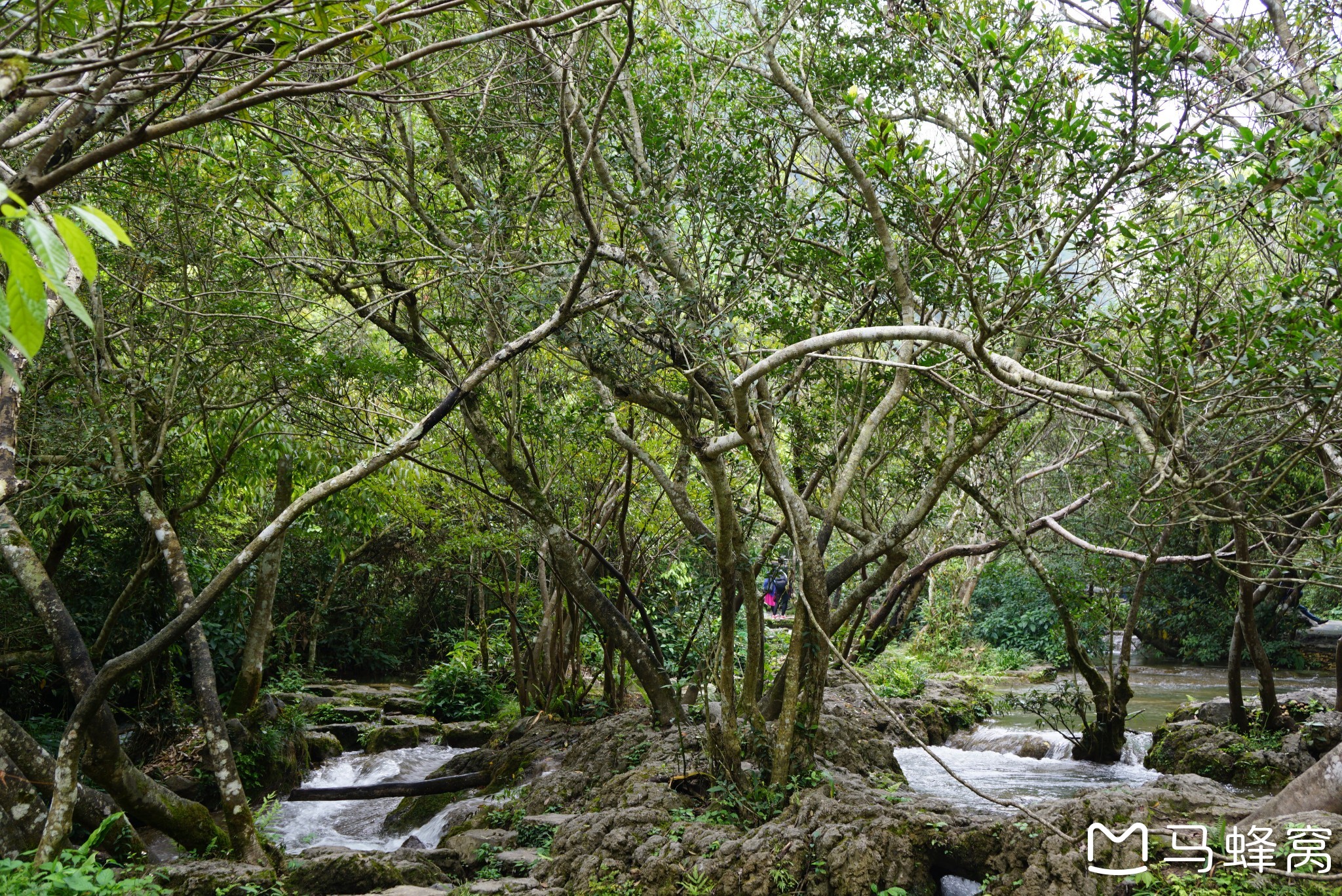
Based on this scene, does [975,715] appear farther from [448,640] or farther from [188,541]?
[188,541]

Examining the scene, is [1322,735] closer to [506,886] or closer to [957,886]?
[957,886]

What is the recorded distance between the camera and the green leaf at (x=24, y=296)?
1.25 metres

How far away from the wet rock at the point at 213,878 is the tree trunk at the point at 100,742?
64 centimetres

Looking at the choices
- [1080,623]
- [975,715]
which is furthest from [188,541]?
[975,715]

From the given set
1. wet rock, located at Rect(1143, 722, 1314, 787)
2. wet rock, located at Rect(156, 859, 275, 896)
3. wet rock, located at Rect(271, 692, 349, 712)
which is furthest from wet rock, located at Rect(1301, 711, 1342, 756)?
wet rock, located at Rect(271, 692, 349, 712)

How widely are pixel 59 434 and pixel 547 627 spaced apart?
579 centimetres

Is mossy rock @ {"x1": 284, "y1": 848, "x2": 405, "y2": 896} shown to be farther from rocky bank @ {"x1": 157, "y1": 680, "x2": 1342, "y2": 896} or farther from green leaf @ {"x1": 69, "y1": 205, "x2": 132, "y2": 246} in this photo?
green leaf @ {"x1": 69, "y1": 205, "x2": 132, "y2": 246}

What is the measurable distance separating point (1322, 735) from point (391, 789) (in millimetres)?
9863

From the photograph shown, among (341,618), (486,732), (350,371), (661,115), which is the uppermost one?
(661,115)

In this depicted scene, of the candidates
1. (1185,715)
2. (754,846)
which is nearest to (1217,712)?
(1185,715)

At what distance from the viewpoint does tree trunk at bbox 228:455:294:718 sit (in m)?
10.1

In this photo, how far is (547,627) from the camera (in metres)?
11.3

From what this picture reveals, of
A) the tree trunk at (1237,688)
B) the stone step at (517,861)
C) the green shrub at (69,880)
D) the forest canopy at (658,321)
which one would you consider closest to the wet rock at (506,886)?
the stone step at (517,861)

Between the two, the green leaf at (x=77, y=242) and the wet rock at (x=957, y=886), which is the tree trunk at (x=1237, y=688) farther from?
the green leaf at (x=77, y=242)
